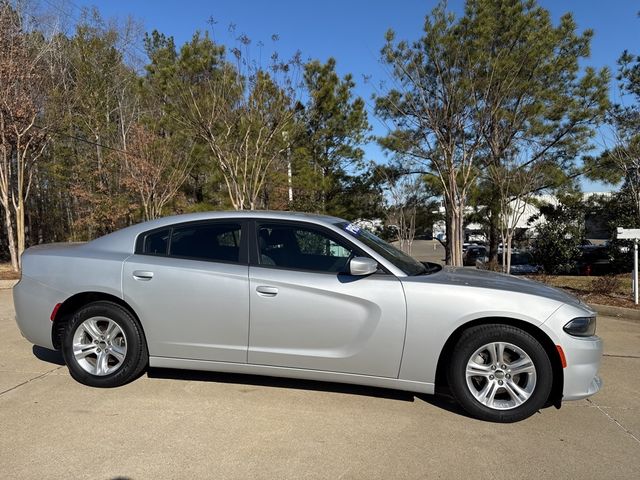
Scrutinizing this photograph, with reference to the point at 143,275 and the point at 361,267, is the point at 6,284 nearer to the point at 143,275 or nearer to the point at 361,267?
the point at 143,275

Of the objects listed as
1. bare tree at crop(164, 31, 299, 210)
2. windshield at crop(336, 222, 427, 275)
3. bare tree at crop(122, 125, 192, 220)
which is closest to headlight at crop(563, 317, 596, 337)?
windshield at crop(336, 222, 427, 275)

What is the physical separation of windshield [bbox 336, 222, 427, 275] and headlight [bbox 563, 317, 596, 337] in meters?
1.15

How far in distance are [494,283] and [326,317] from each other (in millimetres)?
1351

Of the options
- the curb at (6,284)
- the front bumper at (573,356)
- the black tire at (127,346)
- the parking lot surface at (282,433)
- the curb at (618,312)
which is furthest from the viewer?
the curb at (6,284)

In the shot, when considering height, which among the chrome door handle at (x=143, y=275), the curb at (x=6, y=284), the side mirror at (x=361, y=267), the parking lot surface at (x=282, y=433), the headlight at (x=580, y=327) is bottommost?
the parking lot surface at (x=282, y=433)

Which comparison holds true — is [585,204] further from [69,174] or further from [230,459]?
[69,174]

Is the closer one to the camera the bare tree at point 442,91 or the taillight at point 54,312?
the taillight at point 54,312

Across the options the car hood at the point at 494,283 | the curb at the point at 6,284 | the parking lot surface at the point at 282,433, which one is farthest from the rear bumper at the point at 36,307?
the curb at the point at 6,284

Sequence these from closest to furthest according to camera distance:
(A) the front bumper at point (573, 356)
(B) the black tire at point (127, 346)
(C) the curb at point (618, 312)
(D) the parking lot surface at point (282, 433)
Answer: (D) the parking lot surface at point (282, 433) → (A) the front bumper at point (573, 356) → (B) the black tire at point (127, 346) → (C) the curb at point (618, 312)

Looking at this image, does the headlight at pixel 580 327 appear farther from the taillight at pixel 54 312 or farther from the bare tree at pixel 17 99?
the bare tree at pixel 17 99

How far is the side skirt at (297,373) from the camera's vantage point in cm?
364

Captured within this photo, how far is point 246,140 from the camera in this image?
13.1 meters

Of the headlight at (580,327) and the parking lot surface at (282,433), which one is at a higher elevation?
the headlight at (580,327)

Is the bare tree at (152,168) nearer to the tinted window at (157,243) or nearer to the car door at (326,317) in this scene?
the tinted window at (157,243)
